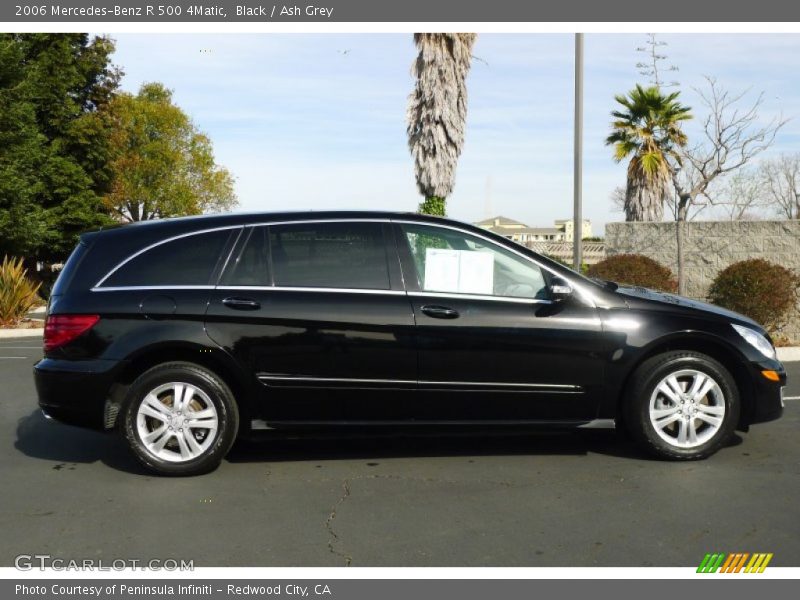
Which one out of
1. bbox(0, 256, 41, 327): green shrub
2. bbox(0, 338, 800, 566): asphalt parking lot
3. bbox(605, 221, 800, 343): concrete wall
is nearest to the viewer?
bbox(0, 338, 800, 566): asphalt parking lot

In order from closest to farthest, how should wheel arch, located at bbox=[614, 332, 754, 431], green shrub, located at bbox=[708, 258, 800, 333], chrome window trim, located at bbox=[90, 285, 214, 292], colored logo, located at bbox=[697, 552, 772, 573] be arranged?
colored logo, located at bbox=[697, 552, 772, 573]
chrome window trim, located at bbox=[90, 285, 214, 292]
wheel arch, located at bbox=[614, 332, 754, 431]
green shrub, located at bbox=[708, 258, 800, 333]

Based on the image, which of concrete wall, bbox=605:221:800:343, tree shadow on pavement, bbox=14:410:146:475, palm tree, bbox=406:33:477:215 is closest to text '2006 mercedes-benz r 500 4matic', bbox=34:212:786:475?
tree shadow on pavement, bbox=14:410:146:475

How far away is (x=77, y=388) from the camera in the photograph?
552 centimetres

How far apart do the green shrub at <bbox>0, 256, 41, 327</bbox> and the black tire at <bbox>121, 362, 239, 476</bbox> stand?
519 inches

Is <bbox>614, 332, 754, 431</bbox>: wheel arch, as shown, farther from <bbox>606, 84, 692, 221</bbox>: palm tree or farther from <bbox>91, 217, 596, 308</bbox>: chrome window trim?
<bbox>606, 84, 692, 221</bbox>: palm tree

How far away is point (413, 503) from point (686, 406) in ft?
6.78

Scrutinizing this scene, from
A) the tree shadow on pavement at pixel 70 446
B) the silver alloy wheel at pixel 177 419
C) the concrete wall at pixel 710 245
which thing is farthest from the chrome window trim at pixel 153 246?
the concrete wall at pixel 710 245

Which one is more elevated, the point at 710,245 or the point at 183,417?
the point at 710,245

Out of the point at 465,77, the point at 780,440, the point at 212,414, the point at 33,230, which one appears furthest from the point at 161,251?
the point at 33,230

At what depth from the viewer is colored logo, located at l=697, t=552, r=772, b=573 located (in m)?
4.00

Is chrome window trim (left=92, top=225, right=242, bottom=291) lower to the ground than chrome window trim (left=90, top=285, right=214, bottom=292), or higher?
higher

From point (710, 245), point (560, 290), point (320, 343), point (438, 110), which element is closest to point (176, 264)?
point (320, 343)

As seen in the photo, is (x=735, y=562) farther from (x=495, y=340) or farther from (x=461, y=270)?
(x=461, y=270)

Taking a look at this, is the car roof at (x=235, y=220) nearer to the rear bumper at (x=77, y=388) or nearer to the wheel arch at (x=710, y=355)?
the rear bumper at (x=77, y=388)
